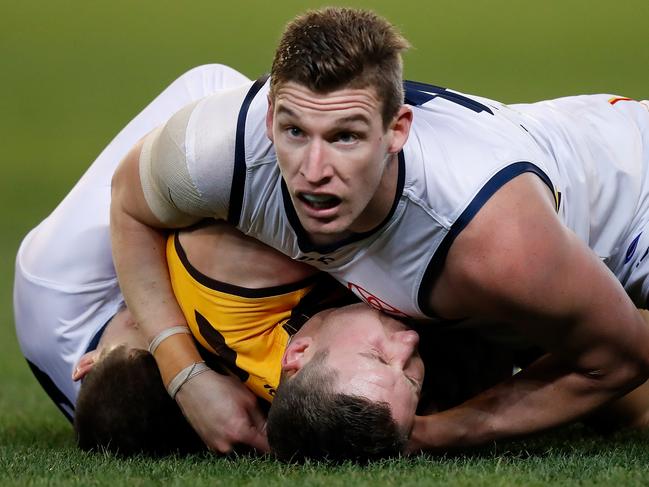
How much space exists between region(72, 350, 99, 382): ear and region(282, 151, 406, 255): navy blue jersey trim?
0.90 metres

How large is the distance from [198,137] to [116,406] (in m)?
0.86

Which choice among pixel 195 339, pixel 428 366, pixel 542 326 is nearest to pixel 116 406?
pixel 195 339

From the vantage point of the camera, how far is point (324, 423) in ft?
9.84

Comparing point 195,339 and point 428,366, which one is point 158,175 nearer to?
point 195,339

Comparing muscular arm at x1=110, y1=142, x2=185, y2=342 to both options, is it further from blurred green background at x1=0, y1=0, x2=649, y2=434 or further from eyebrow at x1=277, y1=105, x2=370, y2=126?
blurred green background at x1=0, y1=0, x2=649, y2=434

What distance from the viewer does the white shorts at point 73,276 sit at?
400 centimetres

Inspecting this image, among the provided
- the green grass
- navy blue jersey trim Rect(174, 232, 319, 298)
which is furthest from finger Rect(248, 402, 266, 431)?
the green grass

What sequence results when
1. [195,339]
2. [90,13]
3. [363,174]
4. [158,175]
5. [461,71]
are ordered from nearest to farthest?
[363,174]
[158,175]
[195,339]
[461,71]
[90,13]

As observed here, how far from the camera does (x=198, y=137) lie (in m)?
3.16

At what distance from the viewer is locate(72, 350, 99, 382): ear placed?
12.2ft

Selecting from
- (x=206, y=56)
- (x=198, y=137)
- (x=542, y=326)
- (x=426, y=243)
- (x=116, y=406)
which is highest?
(x=198, y=137)

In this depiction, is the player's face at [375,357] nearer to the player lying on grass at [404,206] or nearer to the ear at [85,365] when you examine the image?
the player lying on grass at [404,206]

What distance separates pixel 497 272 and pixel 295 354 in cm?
→ 62

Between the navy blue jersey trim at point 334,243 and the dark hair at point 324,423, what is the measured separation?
29 centimetres
